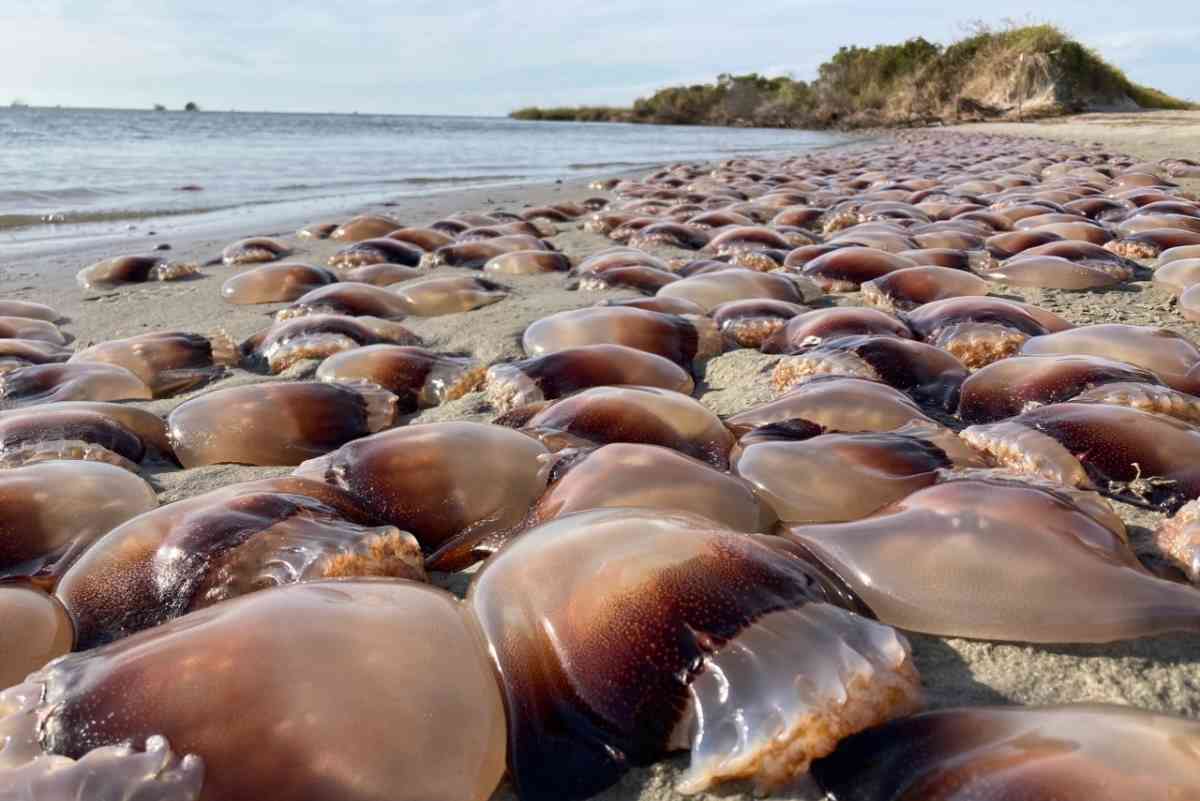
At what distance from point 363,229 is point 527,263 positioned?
172 centimetres

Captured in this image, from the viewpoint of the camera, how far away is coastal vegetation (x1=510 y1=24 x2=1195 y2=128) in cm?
2456

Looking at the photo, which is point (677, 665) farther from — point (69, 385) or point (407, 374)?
point (69, 385)

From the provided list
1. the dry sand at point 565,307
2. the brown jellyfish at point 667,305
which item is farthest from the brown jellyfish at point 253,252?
the brown jellyfish at point 667,305

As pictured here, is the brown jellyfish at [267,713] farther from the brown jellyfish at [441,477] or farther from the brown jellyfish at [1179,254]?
the brown jellyfish at [1179,254]

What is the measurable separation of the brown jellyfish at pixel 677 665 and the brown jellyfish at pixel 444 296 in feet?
7.04

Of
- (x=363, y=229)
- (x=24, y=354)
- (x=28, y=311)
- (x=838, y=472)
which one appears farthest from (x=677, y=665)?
(x=363, y=229)

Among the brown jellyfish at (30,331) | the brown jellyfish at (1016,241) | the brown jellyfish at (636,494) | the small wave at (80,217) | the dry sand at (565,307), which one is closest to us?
the dry sand at (565,307)

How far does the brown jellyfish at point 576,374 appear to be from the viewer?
182 cm

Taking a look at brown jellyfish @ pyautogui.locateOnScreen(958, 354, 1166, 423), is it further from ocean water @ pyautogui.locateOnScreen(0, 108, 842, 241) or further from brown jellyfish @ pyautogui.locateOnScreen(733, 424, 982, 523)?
ocean water @ pyautogui.locateOnScreen(0, 108, 842, 241)

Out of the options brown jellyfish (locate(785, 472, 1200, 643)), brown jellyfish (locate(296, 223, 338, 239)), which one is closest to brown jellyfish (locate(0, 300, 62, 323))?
brown jellyfish (locate(296, 223, 338, 239))

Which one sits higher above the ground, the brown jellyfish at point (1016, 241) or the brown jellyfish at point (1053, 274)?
the brown jellyfish at point (1016, 241)

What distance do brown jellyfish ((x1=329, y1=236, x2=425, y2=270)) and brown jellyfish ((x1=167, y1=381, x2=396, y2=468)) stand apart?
2.31 meters

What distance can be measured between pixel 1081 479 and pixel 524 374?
1.12 metres

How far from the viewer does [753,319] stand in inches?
92.5
